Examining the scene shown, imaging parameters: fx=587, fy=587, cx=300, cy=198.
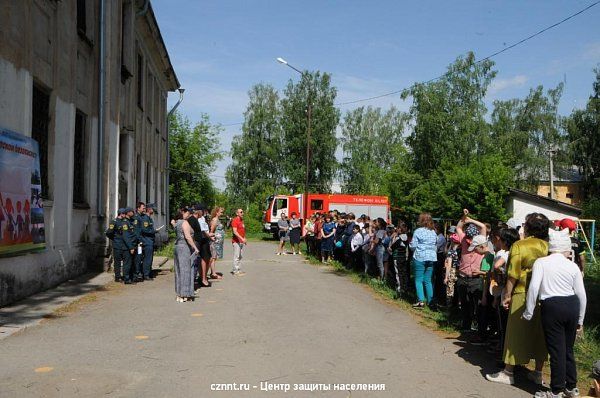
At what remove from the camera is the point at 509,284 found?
20.2 ft

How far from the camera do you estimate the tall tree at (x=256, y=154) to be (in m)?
57.2

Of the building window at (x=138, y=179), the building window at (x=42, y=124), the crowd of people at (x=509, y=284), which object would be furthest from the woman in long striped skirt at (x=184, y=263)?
the building window at (x=138, y=179)

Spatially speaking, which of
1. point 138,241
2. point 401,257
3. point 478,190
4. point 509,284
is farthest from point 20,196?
point 478,190

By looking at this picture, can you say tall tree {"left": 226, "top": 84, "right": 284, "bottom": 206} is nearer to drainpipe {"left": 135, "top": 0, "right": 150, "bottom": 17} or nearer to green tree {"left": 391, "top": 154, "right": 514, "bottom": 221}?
green tree {"left": 391, "top": 154, "right": 514, "bottom": 221}

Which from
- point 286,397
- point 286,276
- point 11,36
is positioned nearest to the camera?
point 286,397

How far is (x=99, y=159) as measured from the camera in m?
14.5

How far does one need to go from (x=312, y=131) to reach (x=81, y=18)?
141ft

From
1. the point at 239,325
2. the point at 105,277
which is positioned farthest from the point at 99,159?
the point at 239,325

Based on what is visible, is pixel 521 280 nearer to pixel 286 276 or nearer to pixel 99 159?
pixel 286 276

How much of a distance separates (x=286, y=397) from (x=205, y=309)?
4845 millimetres

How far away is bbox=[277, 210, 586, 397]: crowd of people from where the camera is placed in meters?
5.49

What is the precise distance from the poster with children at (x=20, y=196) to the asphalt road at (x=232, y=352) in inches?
57.7

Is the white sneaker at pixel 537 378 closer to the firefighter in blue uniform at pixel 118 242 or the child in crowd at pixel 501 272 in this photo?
the child in crowd at pixel 501 272

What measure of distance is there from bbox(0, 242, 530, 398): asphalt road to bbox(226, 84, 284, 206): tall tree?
46356 millimetres
